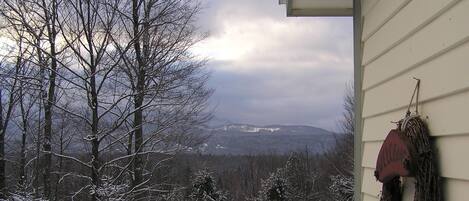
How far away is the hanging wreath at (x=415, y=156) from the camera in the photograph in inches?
82.4

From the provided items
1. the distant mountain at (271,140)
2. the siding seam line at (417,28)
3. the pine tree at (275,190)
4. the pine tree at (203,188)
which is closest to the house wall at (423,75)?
the siding seam line at (417,28)

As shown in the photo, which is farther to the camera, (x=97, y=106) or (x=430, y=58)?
(x=97, y=106)

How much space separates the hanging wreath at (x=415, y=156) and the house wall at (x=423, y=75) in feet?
0.12

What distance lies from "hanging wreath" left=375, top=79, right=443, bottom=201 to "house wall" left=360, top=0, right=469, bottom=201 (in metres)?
0.04

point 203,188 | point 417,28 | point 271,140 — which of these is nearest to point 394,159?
point 417,28

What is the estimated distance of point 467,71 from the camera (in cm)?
182

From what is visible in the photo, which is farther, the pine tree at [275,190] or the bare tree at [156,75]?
the pine tree at [275,190]

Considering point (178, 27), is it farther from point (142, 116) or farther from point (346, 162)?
point (346, 162)

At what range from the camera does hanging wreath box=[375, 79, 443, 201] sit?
6.86 ft

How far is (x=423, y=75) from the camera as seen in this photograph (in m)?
2.27

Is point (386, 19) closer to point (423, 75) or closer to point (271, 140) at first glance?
point (423, 75)

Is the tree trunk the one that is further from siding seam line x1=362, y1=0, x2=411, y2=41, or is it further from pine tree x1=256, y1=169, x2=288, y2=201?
pine tree x1=256, y1=169, x2=288, y2=201

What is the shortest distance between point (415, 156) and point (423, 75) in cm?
35

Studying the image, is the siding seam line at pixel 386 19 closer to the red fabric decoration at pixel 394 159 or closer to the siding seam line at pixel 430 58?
the siding seam line at pixel 430 58
